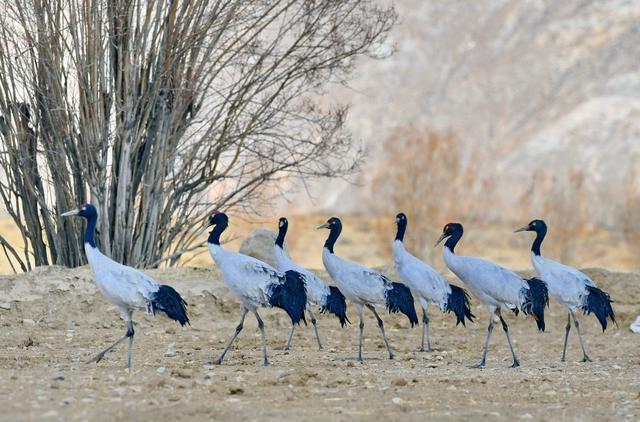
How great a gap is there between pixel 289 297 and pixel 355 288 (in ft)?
4.97

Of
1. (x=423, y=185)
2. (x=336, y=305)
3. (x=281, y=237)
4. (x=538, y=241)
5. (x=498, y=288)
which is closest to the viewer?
(x=498, y=288)

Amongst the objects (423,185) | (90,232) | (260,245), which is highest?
(423,185)

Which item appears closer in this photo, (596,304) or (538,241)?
(596,304)

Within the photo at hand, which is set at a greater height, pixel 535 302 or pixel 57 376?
pixel 535 302

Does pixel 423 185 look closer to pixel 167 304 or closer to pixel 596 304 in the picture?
pixel 596 304

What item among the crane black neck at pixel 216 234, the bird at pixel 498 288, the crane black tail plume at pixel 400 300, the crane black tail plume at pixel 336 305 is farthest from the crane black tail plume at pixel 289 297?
the bird at pixel 498 288

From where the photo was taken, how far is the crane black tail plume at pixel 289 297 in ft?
43.0

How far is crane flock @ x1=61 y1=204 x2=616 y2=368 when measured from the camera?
1262cm

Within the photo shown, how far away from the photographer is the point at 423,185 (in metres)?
44.6

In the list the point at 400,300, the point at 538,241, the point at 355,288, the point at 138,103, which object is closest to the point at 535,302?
the point at 538,241

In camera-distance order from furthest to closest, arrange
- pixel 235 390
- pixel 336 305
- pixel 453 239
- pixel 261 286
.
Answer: pixel 336 305
pixel 453 239
pixel 261 286
pixel 235 390

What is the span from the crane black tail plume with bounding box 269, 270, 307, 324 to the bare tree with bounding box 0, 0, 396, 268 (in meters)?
5.99

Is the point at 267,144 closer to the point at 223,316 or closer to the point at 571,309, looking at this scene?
the point at 223,316

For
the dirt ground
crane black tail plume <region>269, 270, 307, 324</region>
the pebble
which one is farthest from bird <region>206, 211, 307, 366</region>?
the pebble
